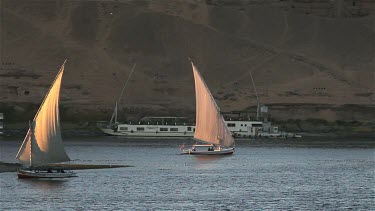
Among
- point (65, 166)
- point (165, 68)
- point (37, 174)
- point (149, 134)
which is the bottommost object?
point (37, 174)

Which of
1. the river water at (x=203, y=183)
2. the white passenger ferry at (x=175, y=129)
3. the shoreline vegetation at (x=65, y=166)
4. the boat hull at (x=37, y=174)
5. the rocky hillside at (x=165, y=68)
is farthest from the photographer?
the rocky hillside at (x=165, y=68)

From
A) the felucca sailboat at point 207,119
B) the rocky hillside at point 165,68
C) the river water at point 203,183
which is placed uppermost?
the rocky hillside at point 165,68

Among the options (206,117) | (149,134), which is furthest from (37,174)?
(149,134)

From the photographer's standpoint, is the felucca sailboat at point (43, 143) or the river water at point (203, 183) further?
the felucca sailboat at point (43, 143)

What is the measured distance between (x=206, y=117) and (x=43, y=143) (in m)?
25.1

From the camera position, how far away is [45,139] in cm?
7881

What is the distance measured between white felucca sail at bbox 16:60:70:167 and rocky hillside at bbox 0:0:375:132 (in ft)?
248

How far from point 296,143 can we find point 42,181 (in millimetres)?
61566

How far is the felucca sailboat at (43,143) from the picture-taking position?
78.4m

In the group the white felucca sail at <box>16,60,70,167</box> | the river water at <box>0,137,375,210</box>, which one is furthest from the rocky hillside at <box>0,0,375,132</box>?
the white felucca sail at <box>16,60,70,167</box>

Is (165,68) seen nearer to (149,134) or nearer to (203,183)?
(149,134)

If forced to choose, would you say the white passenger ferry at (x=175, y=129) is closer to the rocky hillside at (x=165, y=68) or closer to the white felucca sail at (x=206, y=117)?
the rocky hillside at (x=165, y=68)

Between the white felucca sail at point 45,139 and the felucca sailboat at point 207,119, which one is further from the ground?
the felucca sailboat at point 207,119

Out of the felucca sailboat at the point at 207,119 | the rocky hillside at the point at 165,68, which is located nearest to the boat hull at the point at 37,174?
the felucca sailboat at the point at 207,119
